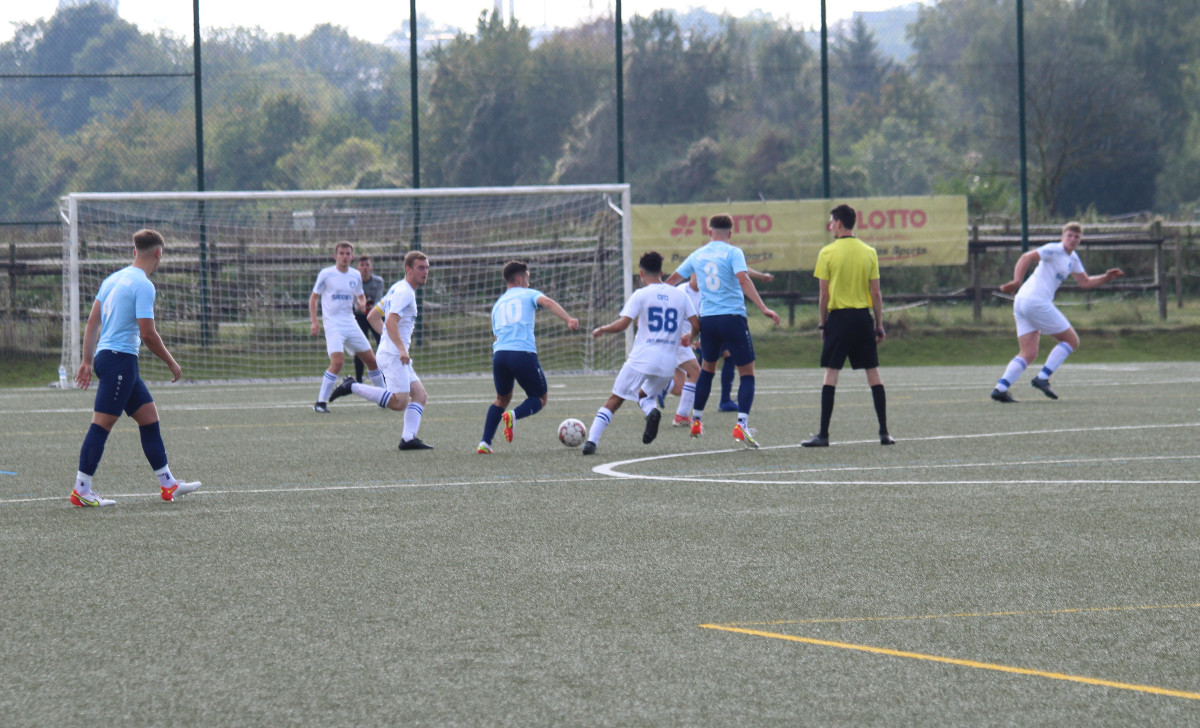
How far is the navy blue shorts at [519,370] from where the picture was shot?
10156 mm

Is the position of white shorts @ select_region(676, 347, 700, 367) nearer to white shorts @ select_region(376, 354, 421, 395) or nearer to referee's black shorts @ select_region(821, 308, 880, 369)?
referee's black shorts @ select_region(821, 308, 880, 369)

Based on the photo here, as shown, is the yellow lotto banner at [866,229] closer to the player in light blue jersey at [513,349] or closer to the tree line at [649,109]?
the tree line at [649,109]

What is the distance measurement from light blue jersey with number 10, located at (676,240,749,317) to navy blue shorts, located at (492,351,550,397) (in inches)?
62.5

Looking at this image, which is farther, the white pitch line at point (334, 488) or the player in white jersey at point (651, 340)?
the player in white jersey at point (651, 340)

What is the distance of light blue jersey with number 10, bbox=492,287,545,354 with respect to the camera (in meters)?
10.2

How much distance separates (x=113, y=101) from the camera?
A: 22.2 m

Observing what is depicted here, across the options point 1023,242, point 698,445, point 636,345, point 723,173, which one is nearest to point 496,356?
point 636,345

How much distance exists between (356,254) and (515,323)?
462 inches

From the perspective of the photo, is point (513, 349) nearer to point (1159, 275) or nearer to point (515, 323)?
point (515, 323)

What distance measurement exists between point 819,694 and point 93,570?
337 centimetres

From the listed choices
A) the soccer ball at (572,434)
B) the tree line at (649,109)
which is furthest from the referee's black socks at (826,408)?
the tree line at (649,109)

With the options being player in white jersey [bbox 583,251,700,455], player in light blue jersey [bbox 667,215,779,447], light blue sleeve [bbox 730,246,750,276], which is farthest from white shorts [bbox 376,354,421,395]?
light blue sleeve [bbox 730,246,750,276]

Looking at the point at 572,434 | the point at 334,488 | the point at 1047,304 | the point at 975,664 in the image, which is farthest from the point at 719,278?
the point at 975,664

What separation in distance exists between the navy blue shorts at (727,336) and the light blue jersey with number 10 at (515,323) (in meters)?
1.54
